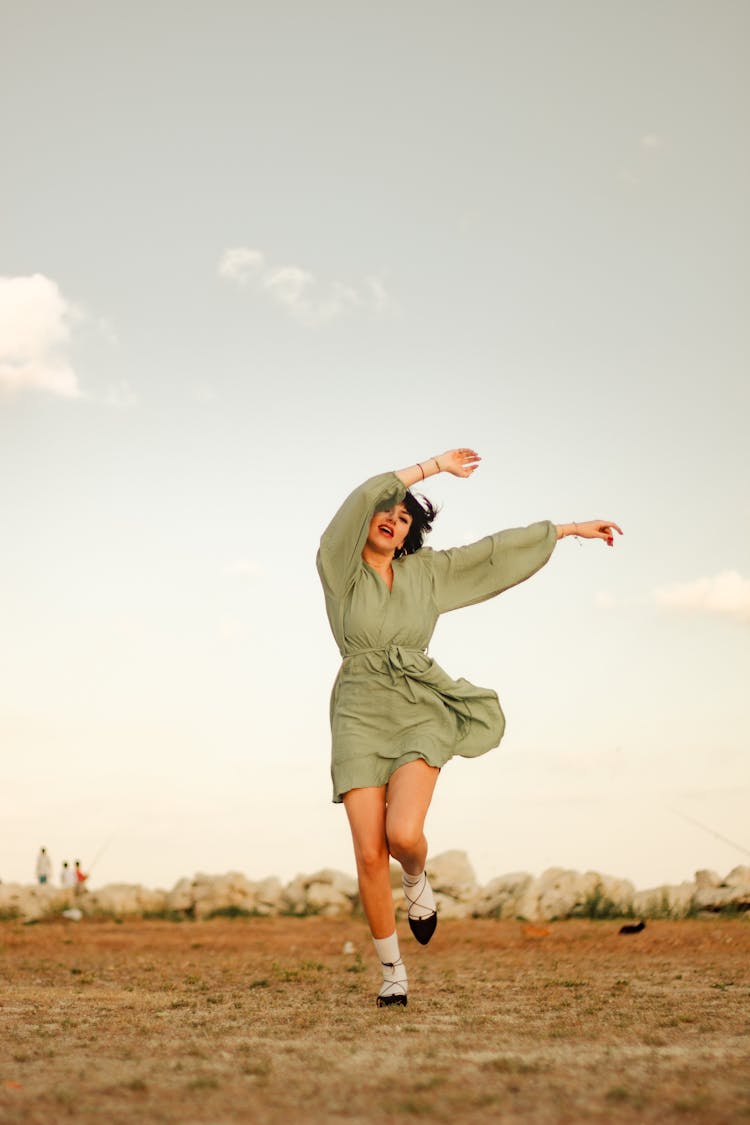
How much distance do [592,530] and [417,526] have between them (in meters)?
1.06

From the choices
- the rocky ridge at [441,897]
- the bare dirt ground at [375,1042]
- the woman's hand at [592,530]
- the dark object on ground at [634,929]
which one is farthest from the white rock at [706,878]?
the woman's hand at [592,530]

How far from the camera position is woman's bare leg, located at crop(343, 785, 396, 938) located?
6.12 metres

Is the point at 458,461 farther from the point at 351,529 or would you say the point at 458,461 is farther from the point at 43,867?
the point at 43,867

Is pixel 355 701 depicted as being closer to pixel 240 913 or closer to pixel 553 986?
pixel 553 986

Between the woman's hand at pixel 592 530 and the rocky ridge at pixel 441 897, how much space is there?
958 centimetres

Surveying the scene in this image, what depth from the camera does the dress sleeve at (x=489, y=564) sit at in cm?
695

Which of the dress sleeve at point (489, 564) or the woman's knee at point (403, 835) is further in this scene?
the dress sleeve at point (489, 564)

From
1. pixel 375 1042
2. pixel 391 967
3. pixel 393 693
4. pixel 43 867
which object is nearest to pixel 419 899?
pixel 391 967

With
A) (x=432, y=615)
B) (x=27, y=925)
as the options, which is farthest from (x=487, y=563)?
(x=27, y=925)

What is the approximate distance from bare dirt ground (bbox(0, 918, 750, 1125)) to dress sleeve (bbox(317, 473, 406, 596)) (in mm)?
2159

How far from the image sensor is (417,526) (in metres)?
6.98

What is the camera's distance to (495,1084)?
3.64m

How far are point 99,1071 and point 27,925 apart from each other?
15.9 m

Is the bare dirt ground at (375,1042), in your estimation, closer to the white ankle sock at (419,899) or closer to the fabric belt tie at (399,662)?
the white ankle sock at (419,899)
